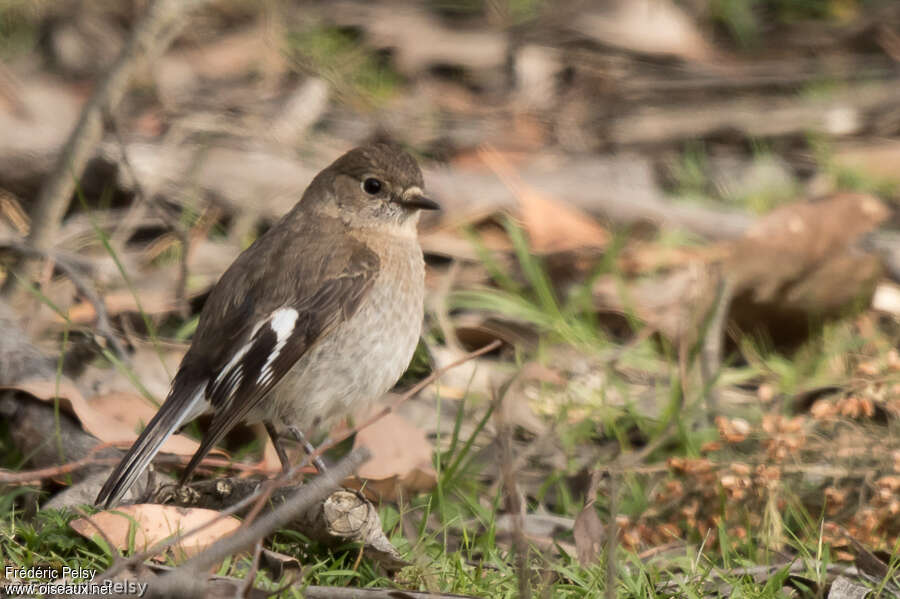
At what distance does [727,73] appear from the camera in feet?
27.6

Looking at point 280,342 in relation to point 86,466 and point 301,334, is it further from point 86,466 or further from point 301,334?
point 86,466

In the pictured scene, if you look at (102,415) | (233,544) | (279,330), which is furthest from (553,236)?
(233,544)

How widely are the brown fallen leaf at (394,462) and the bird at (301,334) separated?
151 millimetres

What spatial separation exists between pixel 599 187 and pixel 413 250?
104 inches

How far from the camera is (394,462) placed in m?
4.38

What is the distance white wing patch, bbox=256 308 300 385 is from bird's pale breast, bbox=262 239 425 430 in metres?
0.11

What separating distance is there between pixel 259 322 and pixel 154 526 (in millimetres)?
861

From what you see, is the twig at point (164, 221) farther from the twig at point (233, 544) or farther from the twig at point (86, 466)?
the twig at point (233, 544)

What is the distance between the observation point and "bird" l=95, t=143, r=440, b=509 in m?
4.16

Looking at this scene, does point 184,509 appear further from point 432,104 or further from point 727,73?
point 727,73

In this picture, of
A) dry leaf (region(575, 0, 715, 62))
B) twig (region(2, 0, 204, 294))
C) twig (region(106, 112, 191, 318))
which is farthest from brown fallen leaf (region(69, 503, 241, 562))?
dry leaf (region(575, 0, 715, 62))

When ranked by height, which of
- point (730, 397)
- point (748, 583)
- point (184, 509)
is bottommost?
point (730, 397)

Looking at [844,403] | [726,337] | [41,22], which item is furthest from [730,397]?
[41,22]

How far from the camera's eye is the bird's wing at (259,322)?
4090mm
